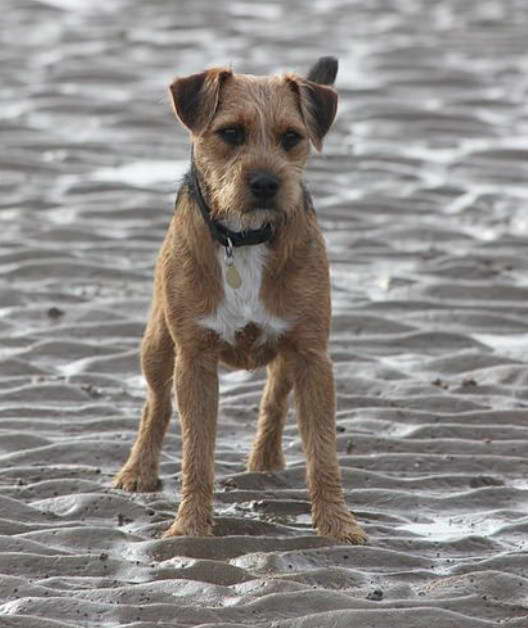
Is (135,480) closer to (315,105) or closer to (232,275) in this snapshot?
(232,275)

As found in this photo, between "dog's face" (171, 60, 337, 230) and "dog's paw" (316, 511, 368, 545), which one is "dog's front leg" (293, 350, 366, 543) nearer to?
"dog's paw" (316, 511, 368, 545)

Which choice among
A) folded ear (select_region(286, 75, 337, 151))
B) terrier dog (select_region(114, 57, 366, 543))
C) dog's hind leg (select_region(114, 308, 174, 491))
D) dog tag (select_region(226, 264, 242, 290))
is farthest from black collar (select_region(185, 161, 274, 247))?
dog's hind leg (select_region(114, 308, 174, 491))

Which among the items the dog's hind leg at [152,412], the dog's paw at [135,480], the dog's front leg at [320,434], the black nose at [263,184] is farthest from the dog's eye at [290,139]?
the dog's paw at [135,480]

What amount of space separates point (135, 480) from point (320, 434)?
3.42 feet

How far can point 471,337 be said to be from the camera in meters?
Answer: 10.2

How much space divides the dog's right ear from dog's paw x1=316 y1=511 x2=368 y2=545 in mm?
1736

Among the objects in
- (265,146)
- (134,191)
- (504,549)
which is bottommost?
(504,549)

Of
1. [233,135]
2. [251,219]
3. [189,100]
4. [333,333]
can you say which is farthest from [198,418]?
[333,333]

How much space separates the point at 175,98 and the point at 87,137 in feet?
23.2

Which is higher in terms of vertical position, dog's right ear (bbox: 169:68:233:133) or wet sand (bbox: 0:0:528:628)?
dog's right ear (bbox: 169:68:233:133)

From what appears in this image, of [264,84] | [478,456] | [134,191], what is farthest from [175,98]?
[134,191]

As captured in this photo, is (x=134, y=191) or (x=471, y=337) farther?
(x=134, y=191)

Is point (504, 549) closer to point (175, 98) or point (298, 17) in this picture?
point (175, 98)

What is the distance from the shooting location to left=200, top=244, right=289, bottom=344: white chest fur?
740 centimetres
